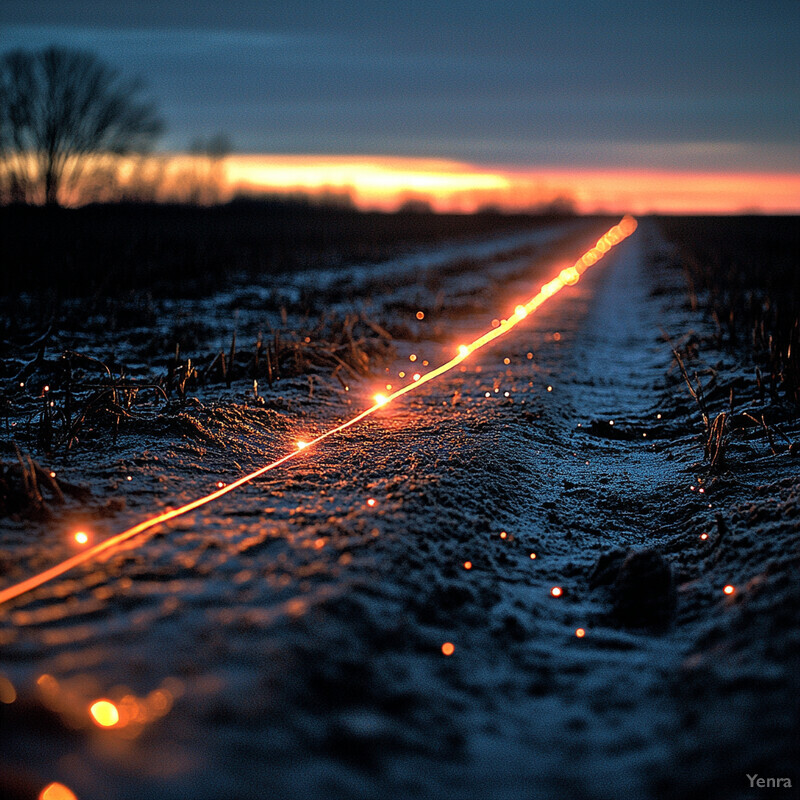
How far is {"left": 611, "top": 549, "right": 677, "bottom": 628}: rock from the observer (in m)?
2.64

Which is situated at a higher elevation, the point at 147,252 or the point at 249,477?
the point at 147,252

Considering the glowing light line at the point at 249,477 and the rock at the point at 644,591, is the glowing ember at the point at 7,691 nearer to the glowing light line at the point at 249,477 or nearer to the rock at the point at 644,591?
the glowing light line at the point at 249,477

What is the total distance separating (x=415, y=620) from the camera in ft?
8.05

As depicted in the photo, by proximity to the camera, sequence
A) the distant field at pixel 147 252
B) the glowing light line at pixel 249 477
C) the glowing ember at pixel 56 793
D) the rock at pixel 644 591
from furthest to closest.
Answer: the distant field at pixel 147 252, the rock at pixel 644 591, the glowing light line at pixel 249 477, the glowing ember at pixel 56 793

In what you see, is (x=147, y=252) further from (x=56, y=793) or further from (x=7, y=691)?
(x=56, y=793)

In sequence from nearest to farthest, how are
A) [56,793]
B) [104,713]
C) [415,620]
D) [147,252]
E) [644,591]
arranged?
1. [56,793]
2. [104,713]
3. [415,620]
4. [644,591]
5. [147,252]

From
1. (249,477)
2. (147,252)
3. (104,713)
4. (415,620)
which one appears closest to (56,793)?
(104,713)

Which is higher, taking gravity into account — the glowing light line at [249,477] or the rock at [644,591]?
the glowing light line at [249,477]

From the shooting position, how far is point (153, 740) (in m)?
1.82

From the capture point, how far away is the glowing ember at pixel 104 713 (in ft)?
6.14

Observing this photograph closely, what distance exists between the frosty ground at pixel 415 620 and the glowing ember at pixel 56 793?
39 millimetres

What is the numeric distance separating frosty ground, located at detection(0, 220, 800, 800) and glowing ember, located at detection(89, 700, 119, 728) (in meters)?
0.04

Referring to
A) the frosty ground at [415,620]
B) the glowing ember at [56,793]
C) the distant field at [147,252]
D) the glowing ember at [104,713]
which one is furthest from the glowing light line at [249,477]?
the distant field at [147,252]

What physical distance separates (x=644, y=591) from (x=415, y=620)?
1.02 m
